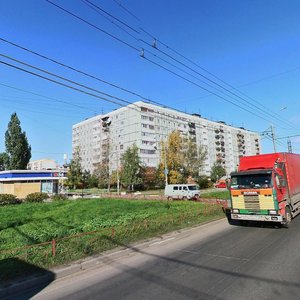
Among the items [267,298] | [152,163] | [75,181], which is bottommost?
[267,298]

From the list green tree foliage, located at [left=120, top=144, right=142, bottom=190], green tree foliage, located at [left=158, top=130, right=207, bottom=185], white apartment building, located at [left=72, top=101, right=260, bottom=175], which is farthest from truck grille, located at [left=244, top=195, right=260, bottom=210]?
white apartment building, located at [left=72, top=101, right=260, bottom=175]

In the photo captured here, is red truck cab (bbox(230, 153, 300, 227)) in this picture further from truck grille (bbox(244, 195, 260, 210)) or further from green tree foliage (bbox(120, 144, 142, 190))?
green tree foliage (bbox(120, 144, 142, 190))

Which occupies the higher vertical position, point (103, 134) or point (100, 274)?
point (103, 134)

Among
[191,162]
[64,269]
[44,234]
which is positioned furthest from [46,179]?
[64,269]

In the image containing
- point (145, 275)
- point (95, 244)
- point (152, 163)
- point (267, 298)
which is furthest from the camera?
point (152, 163)

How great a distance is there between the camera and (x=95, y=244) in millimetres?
10820

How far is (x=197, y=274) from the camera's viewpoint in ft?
25.4

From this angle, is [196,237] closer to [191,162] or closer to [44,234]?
[44,234]

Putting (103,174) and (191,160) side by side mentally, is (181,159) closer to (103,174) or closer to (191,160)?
(191,160)

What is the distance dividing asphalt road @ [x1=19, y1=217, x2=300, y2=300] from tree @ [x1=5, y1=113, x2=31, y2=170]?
58252 mm

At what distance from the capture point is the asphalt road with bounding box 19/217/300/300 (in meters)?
6.54

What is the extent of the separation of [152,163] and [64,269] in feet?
307

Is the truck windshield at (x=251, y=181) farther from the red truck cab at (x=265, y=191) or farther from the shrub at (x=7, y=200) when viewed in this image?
the shrub at (x=7, y=200)

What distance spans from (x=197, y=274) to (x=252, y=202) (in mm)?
7765
